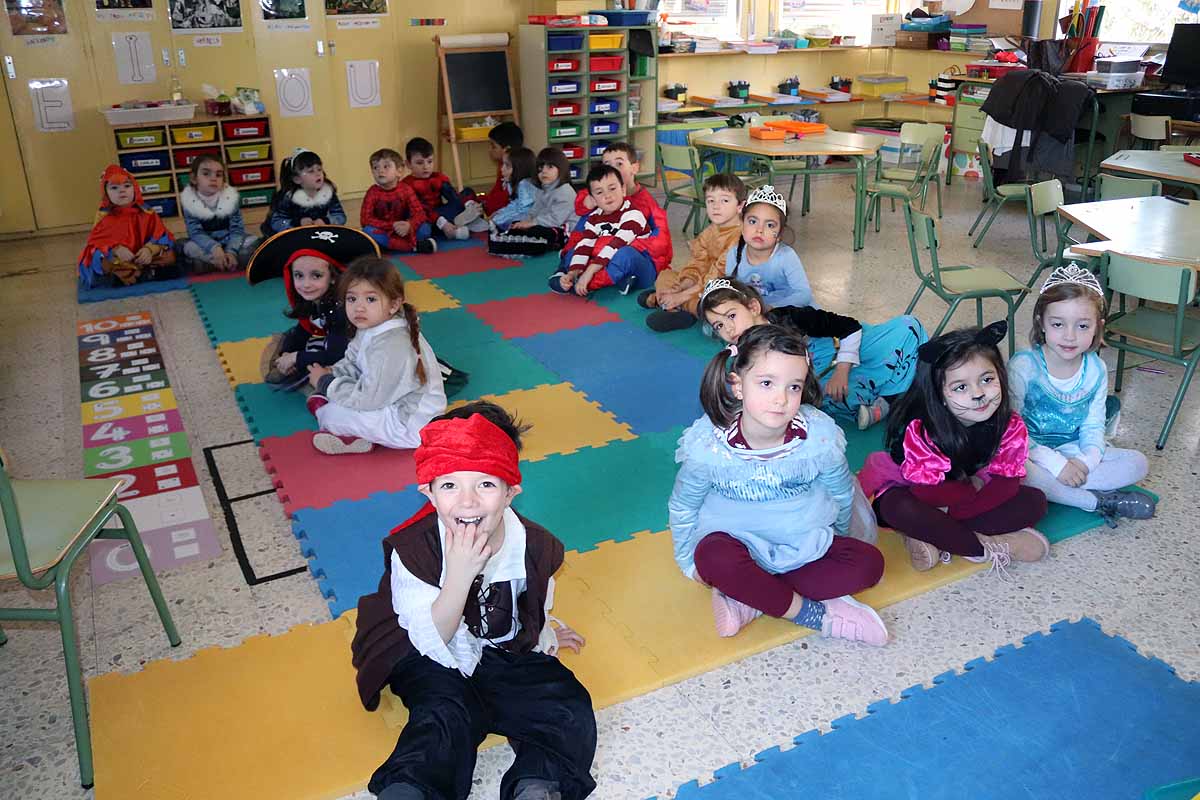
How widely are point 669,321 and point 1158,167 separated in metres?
3.00

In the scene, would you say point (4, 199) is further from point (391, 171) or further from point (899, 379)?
point (899, 379)

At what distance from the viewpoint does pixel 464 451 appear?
6.68ft

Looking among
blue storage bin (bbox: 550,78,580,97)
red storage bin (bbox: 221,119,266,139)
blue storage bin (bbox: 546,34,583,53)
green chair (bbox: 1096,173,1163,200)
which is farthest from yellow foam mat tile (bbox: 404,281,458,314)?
green chair (bbox: 1096,173,1163,200)

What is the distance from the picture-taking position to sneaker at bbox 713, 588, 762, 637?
2.65 metres

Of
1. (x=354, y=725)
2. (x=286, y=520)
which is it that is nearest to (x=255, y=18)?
(x=286, y=520)

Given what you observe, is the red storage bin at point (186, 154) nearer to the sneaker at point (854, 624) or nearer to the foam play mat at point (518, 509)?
Result: the foam play mat at point (518, 509)

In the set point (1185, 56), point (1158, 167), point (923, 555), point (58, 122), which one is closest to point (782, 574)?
point (923, 555)

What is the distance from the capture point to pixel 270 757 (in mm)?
2270

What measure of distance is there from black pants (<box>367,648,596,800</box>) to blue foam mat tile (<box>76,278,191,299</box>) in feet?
14.8

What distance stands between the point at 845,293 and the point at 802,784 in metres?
3.98

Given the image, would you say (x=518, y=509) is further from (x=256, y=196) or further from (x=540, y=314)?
(x=256, y=196)

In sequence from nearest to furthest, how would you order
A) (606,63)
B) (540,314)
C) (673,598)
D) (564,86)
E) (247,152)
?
(673,598), (540,314), (247,152), (564,86), (606,63)

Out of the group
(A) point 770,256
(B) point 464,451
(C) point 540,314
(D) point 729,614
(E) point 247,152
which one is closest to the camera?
(B) point 464,451

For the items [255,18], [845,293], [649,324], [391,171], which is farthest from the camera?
[255,18]
